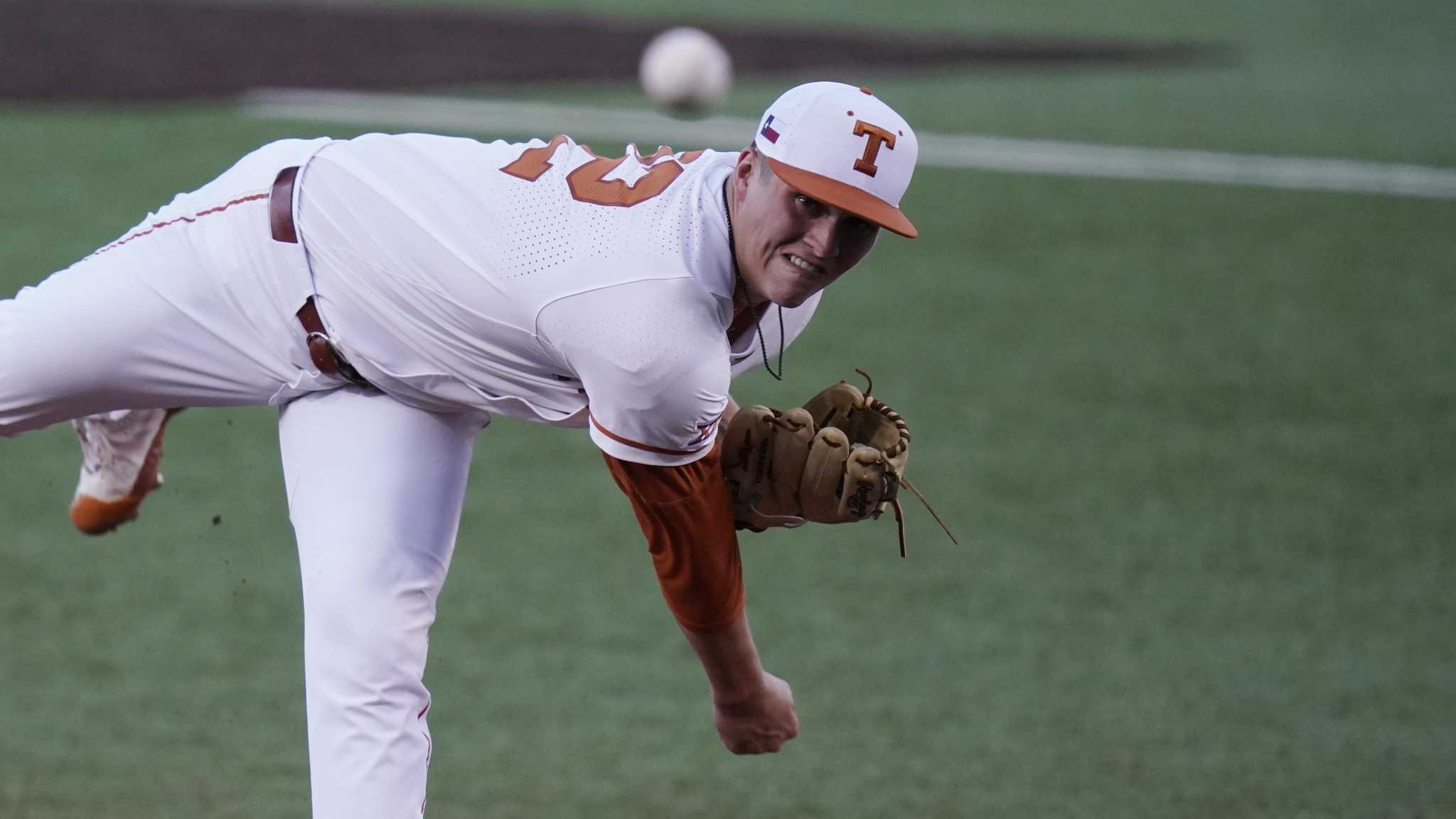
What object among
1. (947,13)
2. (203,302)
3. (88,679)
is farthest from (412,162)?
(947,13)

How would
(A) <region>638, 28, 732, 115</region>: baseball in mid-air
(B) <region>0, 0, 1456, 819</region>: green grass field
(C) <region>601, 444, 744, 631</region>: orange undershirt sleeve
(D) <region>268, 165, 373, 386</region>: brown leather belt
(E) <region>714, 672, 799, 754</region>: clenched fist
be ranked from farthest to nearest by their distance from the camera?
(A) <region>638, 28, 732, 115</region>: baseball in mid-air < (B) <region>0, 0, 1456, 819</region>: green grass field < (E) <region>714, 672, 799, 754</region>: clenched fist < (D) <region>268, 165, 373, 386</region>: brown leather belt < (C) <region>601, 444, 744, 631</region>: orange undershirt sleeve

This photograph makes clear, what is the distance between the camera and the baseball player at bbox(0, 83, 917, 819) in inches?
120

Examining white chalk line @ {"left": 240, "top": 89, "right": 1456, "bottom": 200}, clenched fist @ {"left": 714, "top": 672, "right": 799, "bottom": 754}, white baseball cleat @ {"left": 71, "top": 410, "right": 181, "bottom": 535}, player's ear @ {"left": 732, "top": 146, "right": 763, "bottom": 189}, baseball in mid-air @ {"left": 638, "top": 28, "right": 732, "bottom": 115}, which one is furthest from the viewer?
baseball in mid-air @ {"left": 638, "top": 28, "right": 732, "bottom": 115}

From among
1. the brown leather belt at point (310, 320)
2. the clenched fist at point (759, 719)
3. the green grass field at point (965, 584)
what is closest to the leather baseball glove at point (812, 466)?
the clenched fist at point (759, 719)

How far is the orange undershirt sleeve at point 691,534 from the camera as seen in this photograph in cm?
326

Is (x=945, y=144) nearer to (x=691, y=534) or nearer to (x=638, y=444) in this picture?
(x=691, y=534)

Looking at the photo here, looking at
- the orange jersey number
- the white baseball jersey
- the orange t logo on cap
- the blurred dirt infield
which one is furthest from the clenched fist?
the blurred dirt infield

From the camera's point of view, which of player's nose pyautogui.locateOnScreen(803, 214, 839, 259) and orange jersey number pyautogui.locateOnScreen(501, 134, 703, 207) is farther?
orange jersey number pyautogui.locateOnScreen(501, 134, 703, 207)

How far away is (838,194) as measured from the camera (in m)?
2.98

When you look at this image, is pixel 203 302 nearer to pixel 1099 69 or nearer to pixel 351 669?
pixel 351 669

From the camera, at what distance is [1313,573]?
581 centimetres

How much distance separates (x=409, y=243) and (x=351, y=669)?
0.77 meters

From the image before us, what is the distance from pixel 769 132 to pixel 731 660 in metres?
1.05

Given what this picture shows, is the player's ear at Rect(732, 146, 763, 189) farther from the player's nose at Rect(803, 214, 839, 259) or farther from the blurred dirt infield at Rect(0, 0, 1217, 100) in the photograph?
the blurred dirt infield at Rect(0, 0, 1217, 100)
